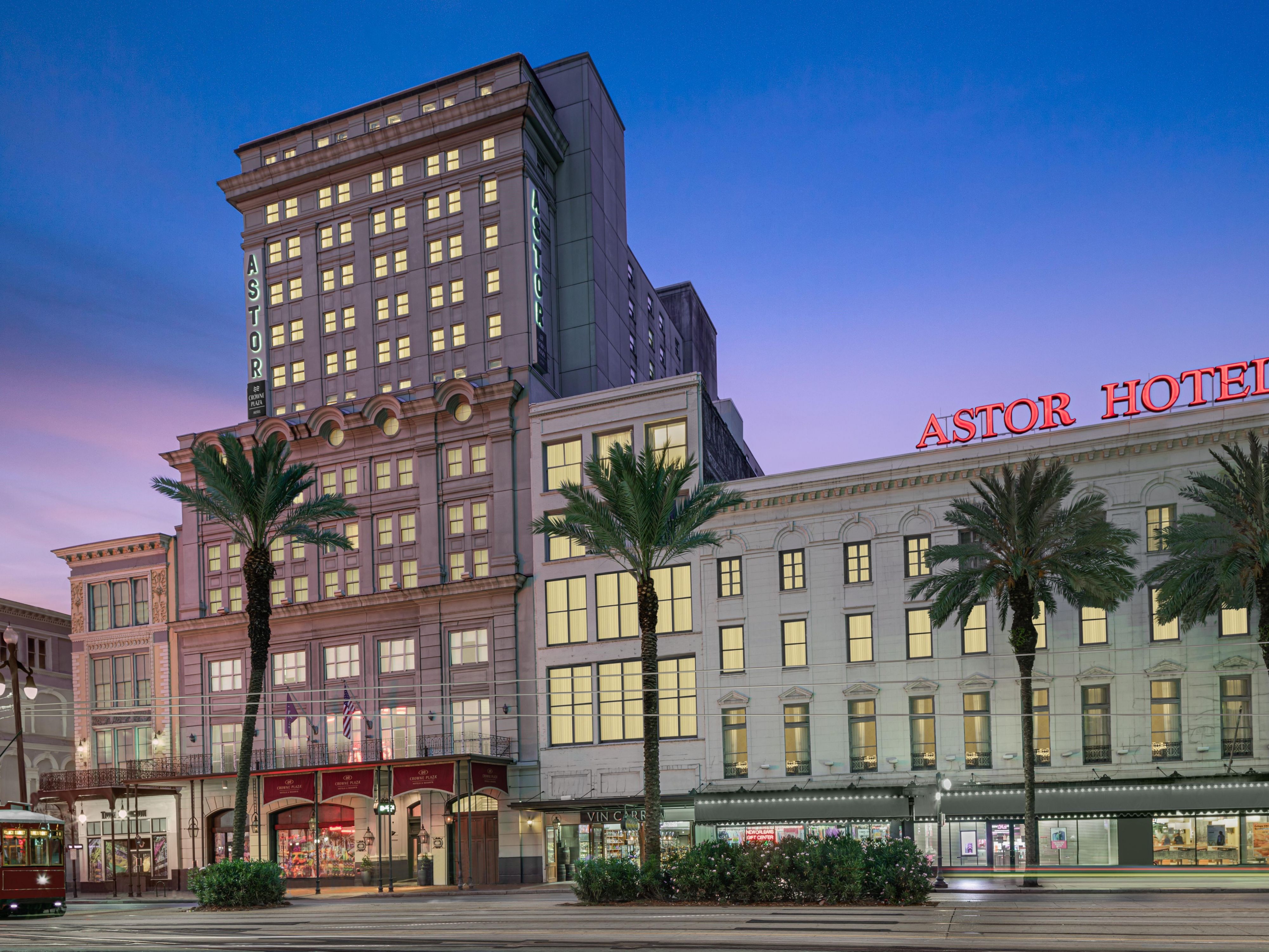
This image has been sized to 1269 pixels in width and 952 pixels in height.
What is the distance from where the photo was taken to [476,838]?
186ft

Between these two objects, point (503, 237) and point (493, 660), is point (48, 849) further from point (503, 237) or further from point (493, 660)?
point (503, 237)

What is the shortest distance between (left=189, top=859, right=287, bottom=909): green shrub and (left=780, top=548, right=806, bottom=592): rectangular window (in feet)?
79.6

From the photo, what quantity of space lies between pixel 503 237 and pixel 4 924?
38.7 metres

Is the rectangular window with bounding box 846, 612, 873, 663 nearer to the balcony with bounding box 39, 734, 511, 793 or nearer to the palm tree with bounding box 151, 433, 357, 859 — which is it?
the balcony with bounding box 39, 734, 511, 793

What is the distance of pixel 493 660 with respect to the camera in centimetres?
5897

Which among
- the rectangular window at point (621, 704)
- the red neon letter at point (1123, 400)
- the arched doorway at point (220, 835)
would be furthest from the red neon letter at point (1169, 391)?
the arched doorway at point (220, 835)

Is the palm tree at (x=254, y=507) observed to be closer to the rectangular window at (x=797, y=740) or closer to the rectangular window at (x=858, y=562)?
the rectangular window at (x=797, y=740)

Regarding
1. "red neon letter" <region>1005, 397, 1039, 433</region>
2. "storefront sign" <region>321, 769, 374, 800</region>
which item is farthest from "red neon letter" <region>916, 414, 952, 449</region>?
"storefront sign" <region>321, 769, 374, 800</region>

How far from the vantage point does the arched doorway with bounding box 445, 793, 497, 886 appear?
184ft

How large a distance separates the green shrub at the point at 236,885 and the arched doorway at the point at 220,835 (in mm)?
20237

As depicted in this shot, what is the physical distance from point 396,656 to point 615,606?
40.8 ft

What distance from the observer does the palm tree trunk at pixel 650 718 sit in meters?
38.3

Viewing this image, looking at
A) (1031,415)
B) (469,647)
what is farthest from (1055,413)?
(469,647)

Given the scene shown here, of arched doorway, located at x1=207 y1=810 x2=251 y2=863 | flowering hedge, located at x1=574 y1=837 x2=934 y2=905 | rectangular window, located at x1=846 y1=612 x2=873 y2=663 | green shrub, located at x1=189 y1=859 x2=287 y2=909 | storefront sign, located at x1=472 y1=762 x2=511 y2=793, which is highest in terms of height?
rectangular window, located at x1=846 y1=612 x2=873 y2=663
